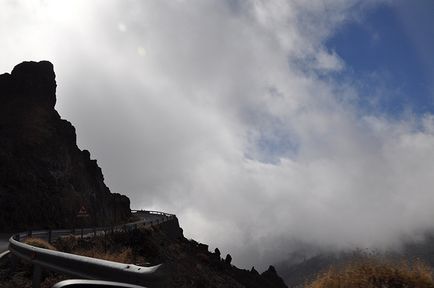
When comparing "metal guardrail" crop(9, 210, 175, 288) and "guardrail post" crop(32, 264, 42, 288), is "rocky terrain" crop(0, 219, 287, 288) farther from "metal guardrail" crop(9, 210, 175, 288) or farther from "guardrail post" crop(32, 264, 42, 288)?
"guardrail post" crop(32, 264, 42, 288)

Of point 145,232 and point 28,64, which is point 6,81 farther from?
point 145,232

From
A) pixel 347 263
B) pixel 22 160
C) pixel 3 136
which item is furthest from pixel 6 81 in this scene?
pixel 347 263

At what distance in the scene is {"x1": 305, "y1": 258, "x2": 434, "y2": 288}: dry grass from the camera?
791cm

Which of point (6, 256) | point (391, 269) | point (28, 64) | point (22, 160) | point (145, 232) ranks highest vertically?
point (28, 64)

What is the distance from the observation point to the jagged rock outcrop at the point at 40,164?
158ft

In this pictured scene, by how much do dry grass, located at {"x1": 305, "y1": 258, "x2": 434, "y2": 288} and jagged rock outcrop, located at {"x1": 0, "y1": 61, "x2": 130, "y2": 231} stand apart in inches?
1698

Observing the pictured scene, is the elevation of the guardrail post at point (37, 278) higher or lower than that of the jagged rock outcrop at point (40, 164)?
lower

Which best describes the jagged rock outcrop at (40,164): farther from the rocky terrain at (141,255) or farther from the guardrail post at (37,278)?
the guardrail post at (37,278)

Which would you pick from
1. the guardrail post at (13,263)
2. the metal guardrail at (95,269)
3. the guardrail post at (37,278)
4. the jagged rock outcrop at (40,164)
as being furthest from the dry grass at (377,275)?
the jagged rock outcrop at (40,164)

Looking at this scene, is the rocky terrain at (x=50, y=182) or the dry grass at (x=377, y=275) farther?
the rocky terrain at (x=50, y=182)

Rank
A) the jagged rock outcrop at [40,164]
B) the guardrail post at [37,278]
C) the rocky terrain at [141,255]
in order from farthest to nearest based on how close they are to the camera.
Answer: the jagged rock outcrop at [40,164], the rocky terrain at [141,255], the guardrail post at [37,278]

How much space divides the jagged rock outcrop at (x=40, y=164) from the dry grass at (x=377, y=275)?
4313 centimetres

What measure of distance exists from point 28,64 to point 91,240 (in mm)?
43800

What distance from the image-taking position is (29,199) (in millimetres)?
48406
